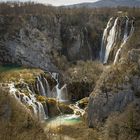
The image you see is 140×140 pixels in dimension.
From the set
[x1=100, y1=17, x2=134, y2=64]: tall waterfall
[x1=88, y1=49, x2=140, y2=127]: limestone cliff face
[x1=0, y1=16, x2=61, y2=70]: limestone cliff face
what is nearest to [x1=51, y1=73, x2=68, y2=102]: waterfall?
[x1=0, y1=16, x2=61, y2=70]: limestone cliff face

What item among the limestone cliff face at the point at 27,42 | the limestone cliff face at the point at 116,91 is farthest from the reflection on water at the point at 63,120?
the limestone cliff face at the point at 27,42

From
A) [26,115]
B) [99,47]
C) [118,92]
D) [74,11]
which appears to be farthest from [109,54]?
[26,115]

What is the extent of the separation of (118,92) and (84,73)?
19.0 metres

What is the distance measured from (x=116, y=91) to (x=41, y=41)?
1121 inches

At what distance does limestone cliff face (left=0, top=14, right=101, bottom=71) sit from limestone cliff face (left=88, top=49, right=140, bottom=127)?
22591 millimetres

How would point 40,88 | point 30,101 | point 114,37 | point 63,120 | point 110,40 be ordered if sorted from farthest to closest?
1. point 110,40
2. point 114,37
3. point 40,88
4. point 30,101
5. point 63,120

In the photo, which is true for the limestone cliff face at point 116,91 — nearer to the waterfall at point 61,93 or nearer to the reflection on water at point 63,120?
the reflection on water at point 63,120

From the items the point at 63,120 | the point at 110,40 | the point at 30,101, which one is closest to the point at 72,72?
the point at 110,40

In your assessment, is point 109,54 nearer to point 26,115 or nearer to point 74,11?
point 74,11

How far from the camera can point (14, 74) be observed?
5544 cm

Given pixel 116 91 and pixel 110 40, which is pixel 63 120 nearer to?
pixel 116 91

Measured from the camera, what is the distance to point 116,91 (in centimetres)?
4275

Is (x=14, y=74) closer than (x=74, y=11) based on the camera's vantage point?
Yes

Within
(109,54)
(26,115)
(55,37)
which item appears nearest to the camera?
(26,115)
